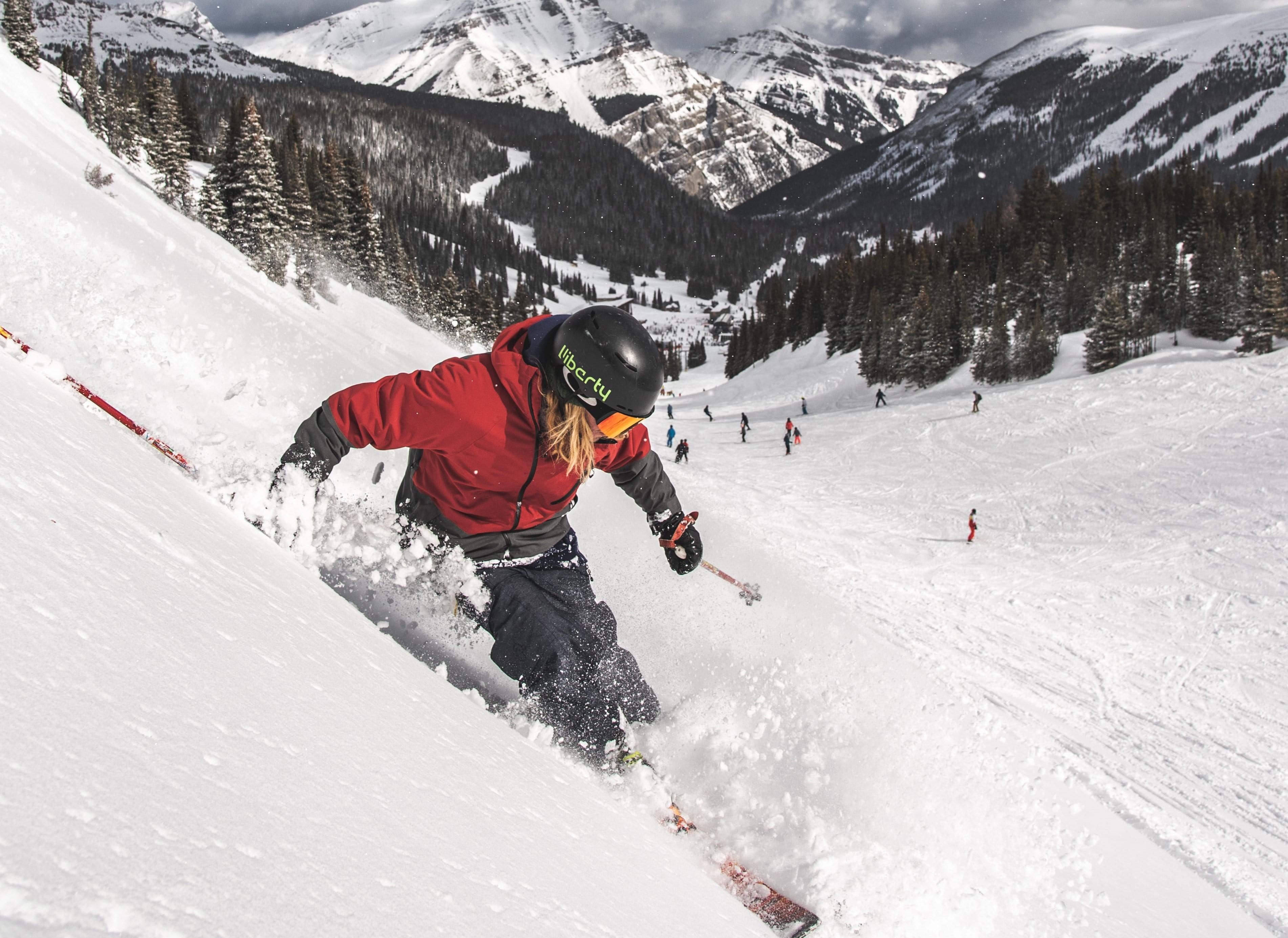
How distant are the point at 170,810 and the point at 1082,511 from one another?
19433 millimetres

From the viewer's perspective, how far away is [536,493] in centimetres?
367

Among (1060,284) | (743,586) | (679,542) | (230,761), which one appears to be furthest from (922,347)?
(230,761)

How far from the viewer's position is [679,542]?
4.45 m

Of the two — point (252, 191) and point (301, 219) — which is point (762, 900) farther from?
point (301, 219)

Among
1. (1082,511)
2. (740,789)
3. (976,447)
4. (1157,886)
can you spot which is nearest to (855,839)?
(740,789)

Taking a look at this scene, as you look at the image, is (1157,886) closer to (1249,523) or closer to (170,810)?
(170,810)

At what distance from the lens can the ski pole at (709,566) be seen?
4414 mm

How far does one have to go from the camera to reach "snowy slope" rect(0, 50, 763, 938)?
36.3 inches

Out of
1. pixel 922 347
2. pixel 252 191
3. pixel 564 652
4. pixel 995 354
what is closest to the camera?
pixel 564 652

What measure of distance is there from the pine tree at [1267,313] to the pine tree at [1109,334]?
4.66 m

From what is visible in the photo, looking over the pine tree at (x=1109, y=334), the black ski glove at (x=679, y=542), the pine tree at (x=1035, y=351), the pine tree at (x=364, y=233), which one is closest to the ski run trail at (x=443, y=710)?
the black ski glove at (x=679, y=542)

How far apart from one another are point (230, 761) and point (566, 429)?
7.15ft

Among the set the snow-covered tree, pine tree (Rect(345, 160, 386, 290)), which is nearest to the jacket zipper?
the snow-covered tree

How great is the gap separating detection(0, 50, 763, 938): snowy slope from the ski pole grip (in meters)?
1.57
